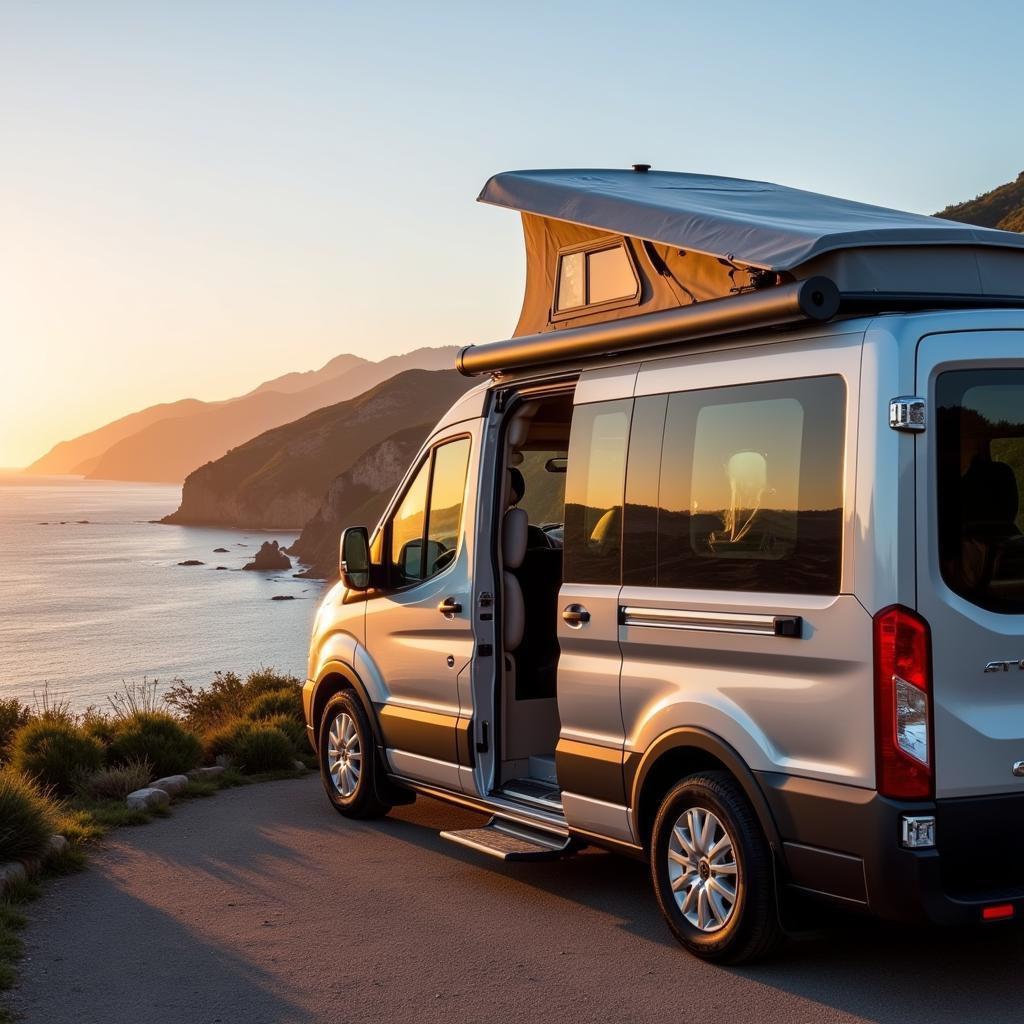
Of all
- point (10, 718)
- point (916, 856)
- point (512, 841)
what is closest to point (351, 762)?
point (512, 841)

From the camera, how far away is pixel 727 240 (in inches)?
219

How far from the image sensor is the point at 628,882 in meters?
7.11

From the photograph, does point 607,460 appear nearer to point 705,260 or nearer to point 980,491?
point 705,260

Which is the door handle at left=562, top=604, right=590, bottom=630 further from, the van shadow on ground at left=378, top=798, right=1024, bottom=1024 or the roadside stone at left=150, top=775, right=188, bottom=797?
the roadside stone at left=150, top=775, right=188, bottom=797

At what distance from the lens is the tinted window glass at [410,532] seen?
8185mm

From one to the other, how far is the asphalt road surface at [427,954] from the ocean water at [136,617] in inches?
690

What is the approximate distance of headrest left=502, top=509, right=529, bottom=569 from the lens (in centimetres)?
748

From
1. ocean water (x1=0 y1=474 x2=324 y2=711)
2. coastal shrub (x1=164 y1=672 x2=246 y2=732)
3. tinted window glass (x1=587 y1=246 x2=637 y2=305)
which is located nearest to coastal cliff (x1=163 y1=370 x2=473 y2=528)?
ocean water (x1=0 y1=474 x2=324 y2=711)

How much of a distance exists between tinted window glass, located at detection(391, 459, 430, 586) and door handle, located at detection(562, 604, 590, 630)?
1900 mm

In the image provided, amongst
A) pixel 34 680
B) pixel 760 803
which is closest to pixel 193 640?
pixel 34 680

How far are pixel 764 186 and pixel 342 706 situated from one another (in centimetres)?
429

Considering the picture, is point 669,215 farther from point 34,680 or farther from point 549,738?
point 34,680

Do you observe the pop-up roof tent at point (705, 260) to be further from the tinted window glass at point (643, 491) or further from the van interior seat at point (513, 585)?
the van interior seat at point (513, 585)

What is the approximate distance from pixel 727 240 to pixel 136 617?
250 ft
